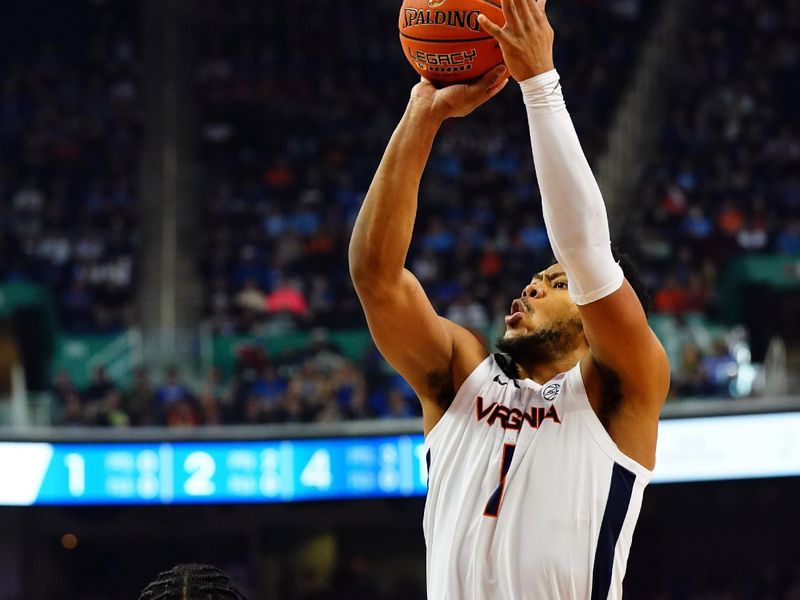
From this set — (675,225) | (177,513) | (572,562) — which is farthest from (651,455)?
(675,225)

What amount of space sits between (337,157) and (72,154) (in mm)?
4253

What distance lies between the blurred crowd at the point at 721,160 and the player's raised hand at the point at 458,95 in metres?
11.7

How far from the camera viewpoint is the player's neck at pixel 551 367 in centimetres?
348

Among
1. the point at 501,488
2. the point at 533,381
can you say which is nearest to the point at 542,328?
the point at 533,381

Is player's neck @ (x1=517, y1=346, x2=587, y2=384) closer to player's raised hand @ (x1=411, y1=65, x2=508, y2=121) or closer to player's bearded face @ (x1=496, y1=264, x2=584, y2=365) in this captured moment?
player's bearded face @ (x1=496, y1=264, x2=584, y2=365)

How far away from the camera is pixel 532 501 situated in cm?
316

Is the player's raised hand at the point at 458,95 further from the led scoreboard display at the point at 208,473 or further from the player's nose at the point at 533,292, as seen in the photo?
the led scoreboard display at the point at 208,473

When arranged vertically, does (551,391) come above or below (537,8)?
below

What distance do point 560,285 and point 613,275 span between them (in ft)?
1.62

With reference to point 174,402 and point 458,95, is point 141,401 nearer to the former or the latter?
point 174,402

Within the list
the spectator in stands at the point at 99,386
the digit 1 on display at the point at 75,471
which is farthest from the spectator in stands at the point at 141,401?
the digit 1 on display at the point at 75,471

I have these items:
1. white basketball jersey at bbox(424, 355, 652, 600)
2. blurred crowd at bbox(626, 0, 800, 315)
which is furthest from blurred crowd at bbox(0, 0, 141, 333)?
white basketball jersey at bbox(424, 355, 652, 600)

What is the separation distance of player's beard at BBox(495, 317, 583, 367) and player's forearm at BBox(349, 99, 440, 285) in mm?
379

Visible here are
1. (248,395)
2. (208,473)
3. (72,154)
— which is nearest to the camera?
(208,473)
